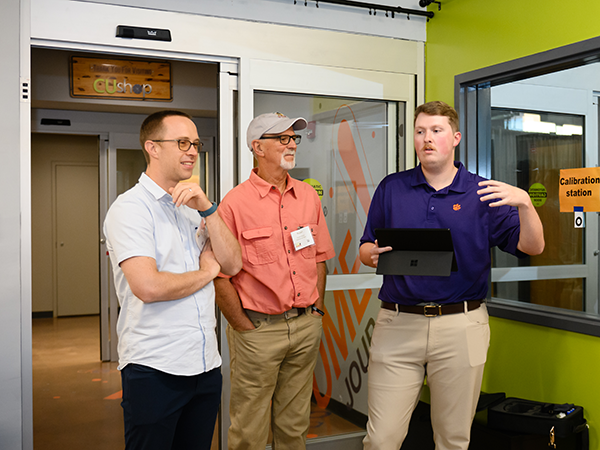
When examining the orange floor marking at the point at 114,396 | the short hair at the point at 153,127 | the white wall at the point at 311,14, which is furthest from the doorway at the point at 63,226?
the short hair at the point at 153,127

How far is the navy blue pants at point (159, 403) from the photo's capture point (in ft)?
5.75

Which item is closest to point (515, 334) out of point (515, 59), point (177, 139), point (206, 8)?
point (515, 59)

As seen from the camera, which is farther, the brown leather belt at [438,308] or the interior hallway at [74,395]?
the interior hallway at [74,395]

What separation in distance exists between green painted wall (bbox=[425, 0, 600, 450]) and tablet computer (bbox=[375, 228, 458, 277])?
3.47 feet

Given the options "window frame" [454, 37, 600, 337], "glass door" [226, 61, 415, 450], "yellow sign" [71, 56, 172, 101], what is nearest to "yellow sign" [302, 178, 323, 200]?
"glass door" [226, 61, 415, 450]

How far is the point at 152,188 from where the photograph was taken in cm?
189

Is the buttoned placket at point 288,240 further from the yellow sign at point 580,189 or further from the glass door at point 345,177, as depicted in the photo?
the yellow sign at point 580,189

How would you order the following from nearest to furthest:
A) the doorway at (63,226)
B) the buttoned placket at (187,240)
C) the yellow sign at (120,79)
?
the buttoned placket at (187,240)
the yellow sign at (120,79)
the doorway at (63,226)

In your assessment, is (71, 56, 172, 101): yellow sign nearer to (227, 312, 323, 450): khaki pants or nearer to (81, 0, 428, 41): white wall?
(81, 0, 428, 41): white wall

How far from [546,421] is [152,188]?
79.4 inches

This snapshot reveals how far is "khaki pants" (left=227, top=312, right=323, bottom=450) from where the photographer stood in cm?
246

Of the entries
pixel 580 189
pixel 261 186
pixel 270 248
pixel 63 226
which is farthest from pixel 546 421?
pixel 63 226

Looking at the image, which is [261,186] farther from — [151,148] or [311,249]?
[151,148]

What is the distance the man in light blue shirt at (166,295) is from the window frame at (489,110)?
68.4 inches
